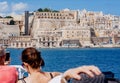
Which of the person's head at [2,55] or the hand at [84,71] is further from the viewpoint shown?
the person's head at [2,55]

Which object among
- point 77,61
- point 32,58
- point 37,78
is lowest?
point 77,61

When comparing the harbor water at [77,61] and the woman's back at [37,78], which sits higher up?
the woman's back at [37,78]

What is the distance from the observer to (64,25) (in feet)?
279

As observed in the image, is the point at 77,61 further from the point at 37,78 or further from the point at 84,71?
the point at 84,71

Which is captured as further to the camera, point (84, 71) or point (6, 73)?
point (6, 73)

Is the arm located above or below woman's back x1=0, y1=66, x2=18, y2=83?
above

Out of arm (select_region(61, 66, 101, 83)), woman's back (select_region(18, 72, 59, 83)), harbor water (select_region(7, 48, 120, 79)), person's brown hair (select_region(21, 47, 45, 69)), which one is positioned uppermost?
person's brown hair (select_region(21, 47, 45, 69))

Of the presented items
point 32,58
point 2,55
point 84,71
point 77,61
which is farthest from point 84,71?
point 77,61

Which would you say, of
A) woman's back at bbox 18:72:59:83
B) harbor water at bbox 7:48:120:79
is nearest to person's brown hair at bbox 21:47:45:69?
woman's back at bbox 18:72:59:83

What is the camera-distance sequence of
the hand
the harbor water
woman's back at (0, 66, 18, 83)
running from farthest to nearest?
the harbor water, woman's back at (0, 66, 18, 83), the hand

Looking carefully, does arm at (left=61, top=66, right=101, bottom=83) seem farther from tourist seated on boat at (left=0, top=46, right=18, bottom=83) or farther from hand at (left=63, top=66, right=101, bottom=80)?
tourist seated on boat at (left=0, top=46, right=18, bottom=83)

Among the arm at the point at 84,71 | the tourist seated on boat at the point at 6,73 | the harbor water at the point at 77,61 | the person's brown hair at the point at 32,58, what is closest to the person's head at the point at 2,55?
the tourist seated on boat at the point at 6,73

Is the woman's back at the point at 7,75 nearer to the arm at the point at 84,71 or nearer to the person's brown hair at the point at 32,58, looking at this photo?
the person's brown hair at the point at 32,58

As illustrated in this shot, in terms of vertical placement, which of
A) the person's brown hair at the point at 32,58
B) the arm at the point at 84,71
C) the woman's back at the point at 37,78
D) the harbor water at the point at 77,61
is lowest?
the harbor water at the point at 77,61
